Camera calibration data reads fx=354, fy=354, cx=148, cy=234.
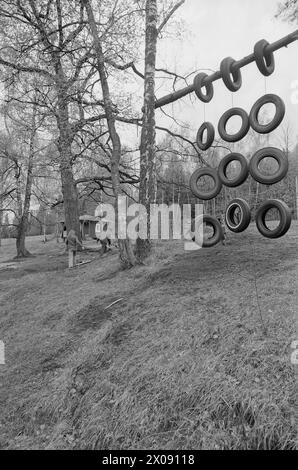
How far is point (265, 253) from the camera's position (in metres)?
7.53

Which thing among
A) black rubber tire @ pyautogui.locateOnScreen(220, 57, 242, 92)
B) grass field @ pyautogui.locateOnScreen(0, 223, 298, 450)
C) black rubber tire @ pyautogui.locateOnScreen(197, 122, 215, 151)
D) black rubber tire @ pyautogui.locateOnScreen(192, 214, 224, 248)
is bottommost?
grass field @ pyautogui.locateOnScreen(0, 223, 298, 450)

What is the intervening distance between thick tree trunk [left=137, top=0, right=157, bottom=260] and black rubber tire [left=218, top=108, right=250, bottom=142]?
277 centimetres

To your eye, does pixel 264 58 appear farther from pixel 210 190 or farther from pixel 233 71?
pixel 210 190

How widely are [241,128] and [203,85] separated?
1.25 metres

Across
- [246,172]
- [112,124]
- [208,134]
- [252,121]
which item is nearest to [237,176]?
[246,172]

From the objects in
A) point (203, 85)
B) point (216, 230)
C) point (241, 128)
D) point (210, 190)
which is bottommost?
point (216, 230)

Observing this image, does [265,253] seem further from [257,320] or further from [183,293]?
[257,320]

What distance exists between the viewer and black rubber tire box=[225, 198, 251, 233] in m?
5.07

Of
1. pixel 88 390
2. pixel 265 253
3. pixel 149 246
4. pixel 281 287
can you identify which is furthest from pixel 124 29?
pixel 88 390

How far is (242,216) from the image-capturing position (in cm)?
512

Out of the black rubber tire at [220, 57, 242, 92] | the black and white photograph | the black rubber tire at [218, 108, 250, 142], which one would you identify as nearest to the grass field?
the black and white photograph

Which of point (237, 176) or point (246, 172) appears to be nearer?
point (246, 172)

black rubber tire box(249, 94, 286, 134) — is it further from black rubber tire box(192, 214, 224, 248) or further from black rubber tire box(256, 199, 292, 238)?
black rubber tire box(192, 214, 224, 248)
